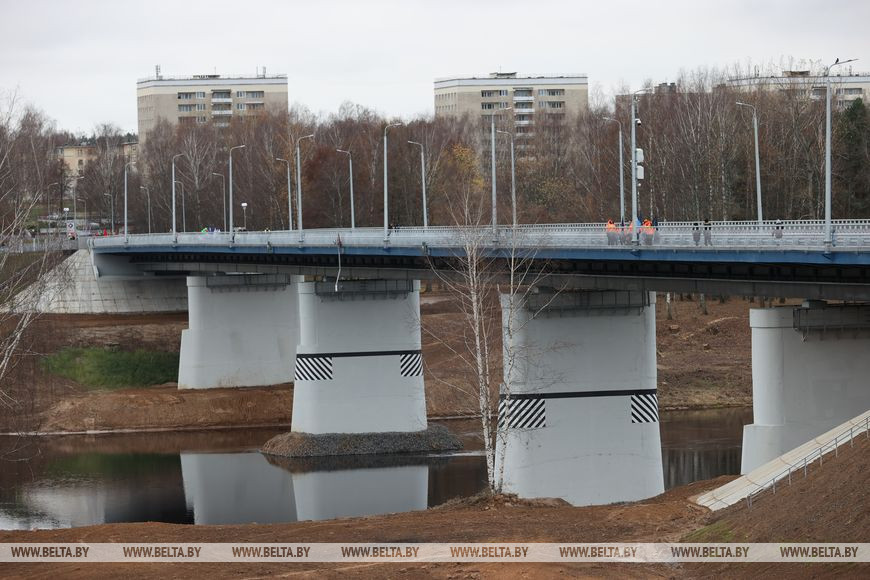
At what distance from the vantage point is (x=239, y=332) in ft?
285

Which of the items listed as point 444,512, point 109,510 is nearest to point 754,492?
point 444,512

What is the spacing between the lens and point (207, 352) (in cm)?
8588

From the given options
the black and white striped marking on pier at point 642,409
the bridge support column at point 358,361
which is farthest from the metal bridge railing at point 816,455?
the bridge support column at point 358,361

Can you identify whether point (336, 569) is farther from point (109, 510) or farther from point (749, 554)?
point (109, 510)

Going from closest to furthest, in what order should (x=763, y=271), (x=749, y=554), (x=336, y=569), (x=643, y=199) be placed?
(x=749, y=554) < (x=336, y=569) < (x=763, y=271) < (x=643, y=199)

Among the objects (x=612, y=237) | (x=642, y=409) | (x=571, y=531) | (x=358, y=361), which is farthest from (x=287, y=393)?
(x=571, y=531)

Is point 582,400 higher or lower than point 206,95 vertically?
lower

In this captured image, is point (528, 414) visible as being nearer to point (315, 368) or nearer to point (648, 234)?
point (648, 234)

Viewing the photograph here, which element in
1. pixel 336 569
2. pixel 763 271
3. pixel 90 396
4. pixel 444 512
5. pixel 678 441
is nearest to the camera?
pixel 336 569

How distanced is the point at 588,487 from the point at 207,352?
40.5 metres

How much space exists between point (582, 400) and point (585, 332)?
8.15ft

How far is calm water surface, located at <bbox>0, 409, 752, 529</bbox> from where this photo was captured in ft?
176

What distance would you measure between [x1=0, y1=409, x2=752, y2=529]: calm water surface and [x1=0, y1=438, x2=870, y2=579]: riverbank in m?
16.6

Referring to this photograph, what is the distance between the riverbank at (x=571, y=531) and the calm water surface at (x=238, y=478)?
655 inches
